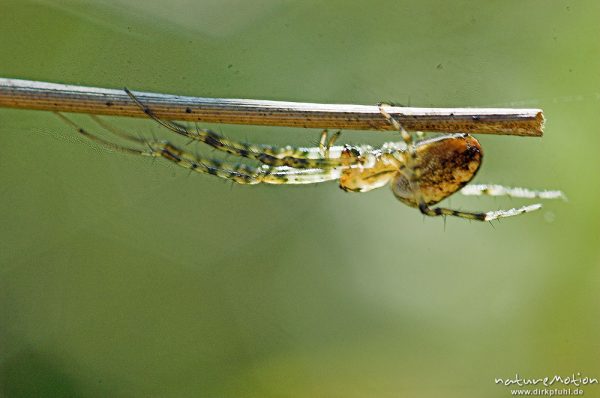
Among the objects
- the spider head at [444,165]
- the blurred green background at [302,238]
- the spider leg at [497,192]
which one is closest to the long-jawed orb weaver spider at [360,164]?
the spider head at [444,165]

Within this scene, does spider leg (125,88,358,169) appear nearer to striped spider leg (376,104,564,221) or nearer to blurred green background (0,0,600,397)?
striped spider leg (376,104,564,221)

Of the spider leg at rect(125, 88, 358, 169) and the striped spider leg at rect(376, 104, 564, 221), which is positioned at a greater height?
the spider leg at rect(125, 88, 358, 169)

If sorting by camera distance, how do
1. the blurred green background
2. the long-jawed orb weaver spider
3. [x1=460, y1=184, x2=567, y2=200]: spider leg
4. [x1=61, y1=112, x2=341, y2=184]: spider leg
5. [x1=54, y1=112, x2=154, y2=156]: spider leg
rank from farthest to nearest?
the blurred green background
[x1=460, y1=184, x2=567, y2=200]: spider leg
[x1=61, y1=112, x2=341, y2=184]: spider leg
the long-jawed orb weaver spider
[x1=54, y1=112, x2=154, y2=156]: spider leg

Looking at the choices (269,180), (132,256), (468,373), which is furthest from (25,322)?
(468,373)

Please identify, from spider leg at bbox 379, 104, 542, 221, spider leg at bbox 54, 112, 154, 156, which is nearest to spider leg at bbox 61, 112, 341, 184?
spider leg at bbox 54, 112, 154, 156

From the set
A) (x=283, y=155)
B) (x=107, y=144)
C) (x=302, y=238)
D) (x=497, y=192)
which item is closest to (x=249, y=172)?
(x=283, y=155)

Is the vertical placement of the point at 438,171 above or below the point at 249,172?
below

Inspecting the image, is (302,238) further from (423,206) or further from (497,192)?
(423,206)
